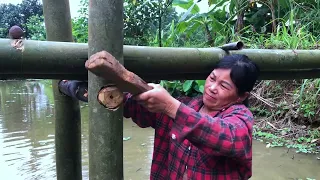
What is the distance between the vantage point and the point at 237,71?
132 centimetres

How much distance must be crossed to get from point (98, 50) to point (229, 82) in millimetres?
534

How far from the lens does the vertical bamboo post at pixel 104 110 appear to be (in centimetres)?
107

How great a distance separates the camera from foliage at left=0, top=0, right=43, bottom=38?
1989cm

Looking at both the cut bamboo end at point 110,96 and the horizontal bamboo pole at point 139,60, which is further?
the horizontal bamboo pole at point 139,60

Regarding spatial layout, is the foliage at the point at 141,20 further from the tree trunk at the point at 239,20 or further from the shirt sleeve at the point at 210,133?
the shirt sleeve at the point at 210,133

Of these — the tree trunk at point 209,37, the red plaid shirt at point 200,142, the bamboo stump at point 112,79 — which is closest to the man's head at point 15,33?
the bamboo stump at point 112,79

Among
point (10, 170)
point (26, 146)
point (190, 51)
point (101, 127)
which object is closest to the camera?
point (101, 127)

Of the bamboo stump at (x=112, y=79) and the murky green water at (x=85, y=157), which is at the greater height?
the bamboo stump at (x=112, y=79)

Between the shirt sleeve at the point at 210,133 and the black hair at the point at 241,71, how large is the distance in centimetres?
20

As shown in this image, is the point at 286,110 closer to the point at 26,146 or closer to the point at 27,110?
the point at 26,146

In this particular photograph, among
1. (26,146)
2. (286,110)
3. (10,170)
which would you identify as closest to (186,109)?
(10,170)

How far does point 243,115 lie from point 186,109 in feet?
0.95

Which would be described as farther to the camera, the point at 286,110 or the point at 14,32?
the point at 286,110

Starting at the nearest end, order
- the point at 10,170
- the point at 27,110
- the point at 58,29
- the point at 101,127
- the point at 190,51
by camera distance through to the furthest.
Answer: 1. the point at 101,127
2. the point at 190,51
3. the point at 58,29
4. the point at 10,170
5. the point at 27,110
